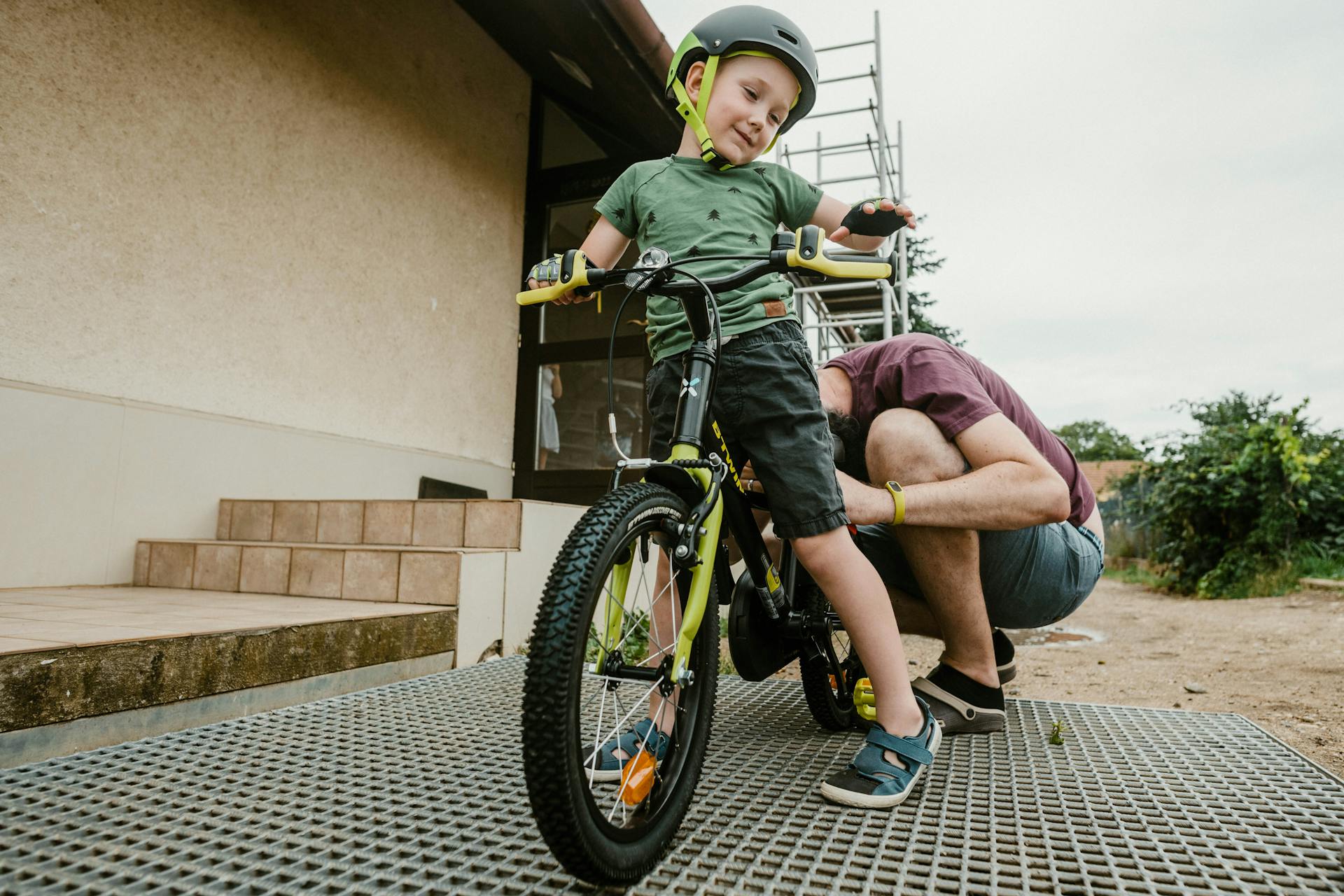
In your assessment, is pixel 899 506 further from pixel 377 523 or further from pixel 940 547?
pixel 377 523

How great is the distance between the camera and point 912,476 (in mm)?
1679

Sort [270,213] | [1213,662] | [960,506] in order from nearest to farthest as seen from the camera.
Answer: [960,506]
[270,213]
[1213,662]

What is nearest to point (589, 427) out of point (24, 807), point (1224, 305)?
point (24, 807)

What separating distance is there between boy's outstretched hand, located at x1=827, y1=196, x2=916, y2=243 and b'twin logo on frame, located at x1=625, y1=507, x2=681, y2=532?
0.61m

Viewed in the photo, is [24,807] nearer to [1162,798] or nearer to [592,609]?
[592,609]

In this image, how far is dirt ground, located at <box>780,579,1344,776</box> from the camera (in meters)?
2.71

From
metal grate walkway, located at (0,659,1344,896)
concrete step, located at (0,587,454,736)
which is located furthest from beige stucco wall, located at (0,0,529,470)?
metal grate walkway, located at (0,659,1344,896)

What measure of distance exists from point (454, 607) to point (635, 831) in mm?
1591

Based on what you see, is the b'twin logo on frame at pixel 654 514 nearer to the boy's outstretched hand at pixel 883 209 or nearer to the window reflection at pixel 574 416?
the boy's outstretched hand at pixel 883 209

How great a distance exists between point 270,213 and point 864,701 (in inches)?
134

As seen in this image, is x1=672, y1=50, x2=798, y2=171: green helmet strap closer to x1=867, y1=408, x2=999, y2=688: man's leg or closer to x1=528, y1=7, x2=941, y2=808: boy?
x1=528, y1=7, x2=941, y2=808: boy

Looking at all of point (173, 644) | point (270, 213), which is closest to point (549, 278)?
point (173, 644)

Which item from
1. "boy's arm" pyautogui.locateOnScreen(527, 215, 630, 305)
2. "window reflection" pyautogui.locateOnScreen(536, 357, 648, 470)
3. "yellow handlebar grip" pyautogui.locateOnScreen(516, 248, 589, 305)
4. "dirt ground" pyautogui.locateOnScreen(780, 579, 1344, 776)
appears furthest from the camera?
"window reflection" pyautogui.locateOnScreen(536, 357, 648, 470)

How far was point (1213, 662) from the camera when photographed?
387 cm
